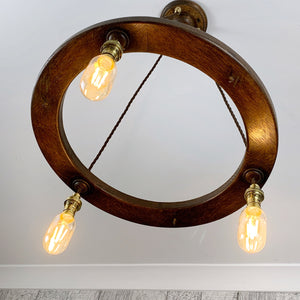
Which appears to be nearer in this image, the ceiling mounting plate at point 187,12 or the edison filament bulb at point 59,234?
the edison filament bulb at point 59,234

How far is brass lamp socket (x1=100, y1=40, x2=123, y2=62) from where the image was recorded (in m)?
0.81

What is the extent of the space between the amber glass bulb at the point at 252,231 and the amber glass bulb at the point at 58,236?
0.35 m

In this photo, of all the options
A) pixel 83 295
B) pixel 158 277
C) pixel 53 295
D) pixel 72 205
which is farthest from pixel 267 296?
pixel 72 205

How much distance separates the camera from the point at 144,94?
52.6 inches

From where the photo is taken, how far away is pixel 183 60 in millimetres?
863

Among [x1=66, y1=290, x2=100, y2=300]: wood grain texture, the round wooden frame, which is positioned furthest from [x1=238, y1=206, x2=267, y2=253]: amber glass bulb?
[x1=66, y1=290, x2=100, y2=300]: wood grain texture

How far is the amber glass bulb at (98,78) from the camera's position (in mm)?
776

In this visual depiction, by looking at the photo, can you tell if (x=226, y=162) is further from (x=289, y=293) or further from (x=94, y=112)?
(x=289, y=293)

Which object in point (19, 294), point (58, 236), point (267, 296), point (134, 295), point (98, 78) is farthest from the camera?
point (19, 294)

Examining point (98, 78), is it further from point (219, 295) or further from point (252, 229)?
point (219, 295)

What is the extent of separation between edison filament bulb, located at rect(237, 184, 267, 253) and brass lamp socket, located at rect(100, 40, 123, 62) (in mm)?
383

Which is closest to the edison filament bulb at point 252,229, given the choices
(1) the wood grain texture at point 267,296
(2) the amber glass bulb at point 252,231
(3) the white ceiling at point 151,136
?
(2) the amber glass bulb at point 252,231

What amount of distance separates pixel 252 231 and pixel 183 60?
354 millimetres

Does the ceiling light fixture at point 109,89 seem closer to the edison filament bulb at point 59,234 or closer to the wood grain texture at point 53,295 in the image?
the edison filament bulb at point 59,234
